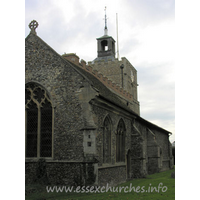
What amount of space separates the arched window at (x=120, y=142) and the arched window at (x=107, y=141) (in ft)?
5.51

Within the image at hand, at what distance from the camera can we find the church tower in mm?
41125


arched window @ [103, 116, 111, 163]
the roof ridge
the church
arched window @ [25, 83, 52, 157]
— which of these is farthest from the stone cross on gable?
the roof ridge

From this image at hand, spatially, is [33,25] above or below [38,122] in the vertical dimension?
above

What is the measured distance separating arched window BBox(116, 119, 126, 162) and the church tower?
20.7 meters

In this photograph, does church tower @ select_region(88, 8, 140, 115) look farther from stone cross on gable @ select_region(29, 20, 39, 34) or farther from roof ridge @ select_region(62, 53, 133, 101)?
stone cross on gable @ select_region(29, 20, 39, 34)

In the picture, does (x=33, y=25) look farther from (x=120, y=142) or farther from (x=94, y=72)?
(x=94, y=72)

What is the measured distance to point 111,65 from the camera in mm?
41375

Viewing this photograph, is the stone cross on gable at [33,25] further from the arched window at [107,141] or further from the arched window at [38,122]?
the arched window at [107,141]

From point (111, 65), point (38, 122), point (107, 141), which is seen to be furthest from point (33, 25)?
point (111, 65)

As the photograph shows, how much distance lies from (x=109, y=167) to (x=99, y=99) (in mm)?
4407

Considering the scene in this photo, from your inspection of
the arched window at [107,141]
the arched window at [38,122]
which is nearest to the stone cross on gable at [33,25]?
the arched window at [38,122]

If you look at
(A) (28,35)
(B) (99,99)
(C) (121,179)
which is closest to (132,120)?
(C) (121,179)

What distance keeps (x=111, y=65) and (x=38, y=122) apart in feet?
93.7

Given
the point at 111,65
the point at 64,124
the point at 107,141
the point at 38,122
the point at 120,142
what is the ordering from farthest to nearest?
the point at 111,65, the point at 120,142, the point at 107,141, the point at 38,122, the point at 64,124
